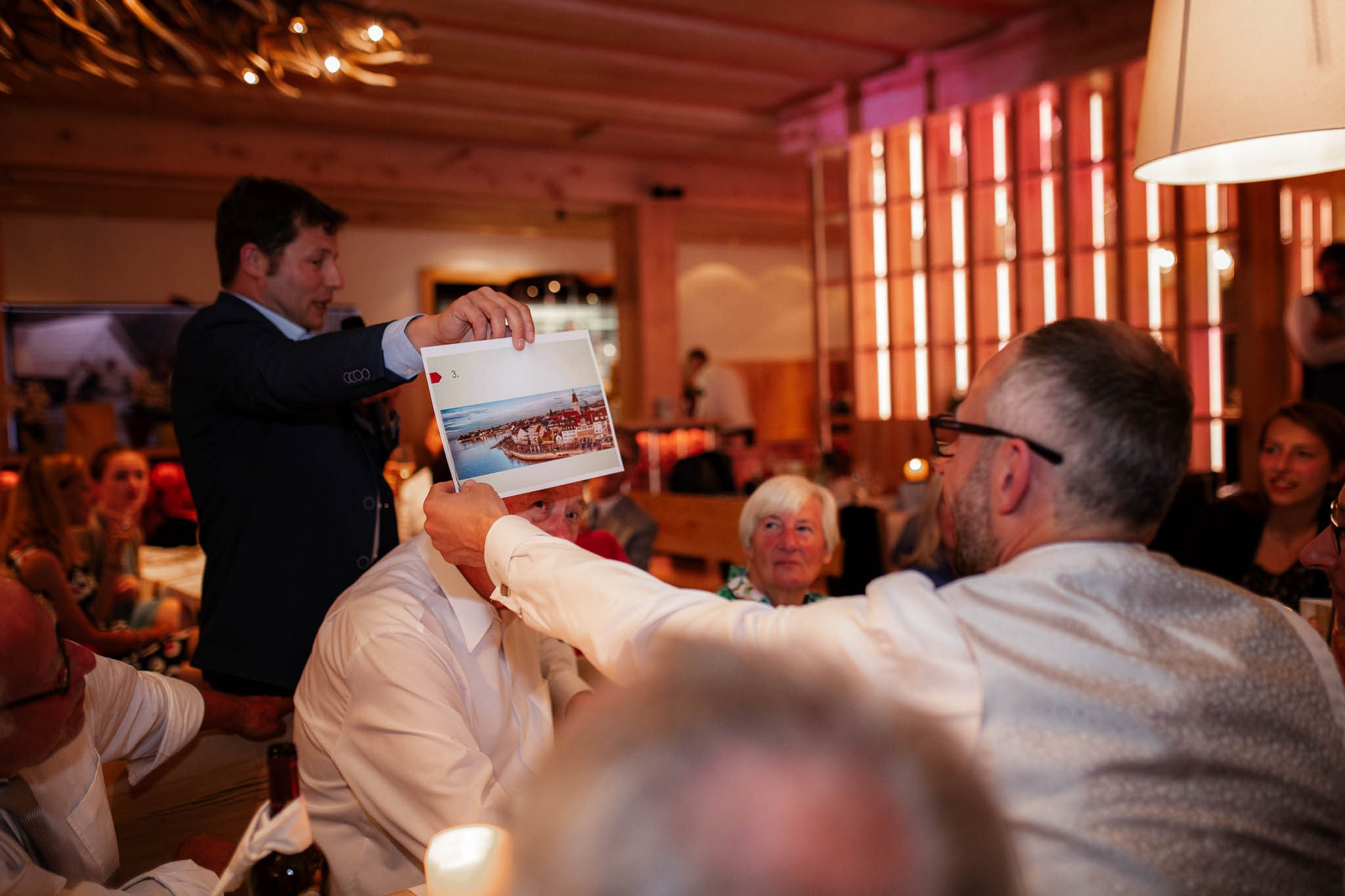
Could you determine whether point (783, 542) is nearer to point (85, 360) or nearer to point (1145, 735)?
point (1145, 735)

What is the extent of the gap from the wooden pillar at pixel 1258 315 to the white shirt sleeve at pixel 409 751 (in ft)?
16.8

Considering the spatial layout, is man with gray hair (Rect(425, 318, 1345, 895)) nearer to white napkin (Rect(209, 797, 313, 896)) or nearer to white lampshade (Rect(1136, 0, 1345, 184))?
white napkin (Rect(209, 797, 313, 896))

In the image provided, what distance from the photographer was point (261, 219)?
2.10 meters

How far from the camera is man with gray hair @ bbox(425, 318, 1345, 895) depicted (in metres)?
0.87

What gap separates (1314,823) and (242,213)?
2098 millimetres

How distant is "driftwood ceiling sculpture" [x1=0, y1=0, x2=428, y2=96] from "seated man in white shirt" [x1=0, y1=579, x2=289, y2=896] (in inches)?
85.1

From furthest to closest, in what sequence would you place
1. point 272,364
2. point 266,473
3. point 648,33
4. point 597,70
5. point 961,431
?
1. point 597,70
2. point 648,33
3. point 266,473
4. point 272,364
5. point 961,431

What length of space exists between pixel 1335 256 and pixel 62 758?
5.00 m

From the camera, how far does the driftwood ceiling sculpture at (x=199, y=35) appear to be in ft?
10.0

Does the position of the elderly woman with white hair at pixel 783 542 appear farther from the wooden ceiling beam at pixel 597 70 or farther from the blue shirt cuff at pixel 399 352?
the wooden ceiling beam at pixel 597 70

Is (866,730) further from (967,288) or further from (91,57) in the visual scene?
(967,288)

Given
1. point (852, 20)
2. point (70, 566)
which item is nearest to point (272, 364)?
point (70, 566)

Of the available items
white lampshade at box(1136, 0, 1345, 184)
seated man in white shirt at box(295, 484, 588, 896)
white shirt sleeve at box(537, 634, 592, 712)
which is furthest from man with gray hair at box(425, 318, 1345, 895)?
white shirt sleeve at box(537, 634, 592, 712)

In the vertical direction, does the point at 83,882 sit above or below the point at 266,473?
below
